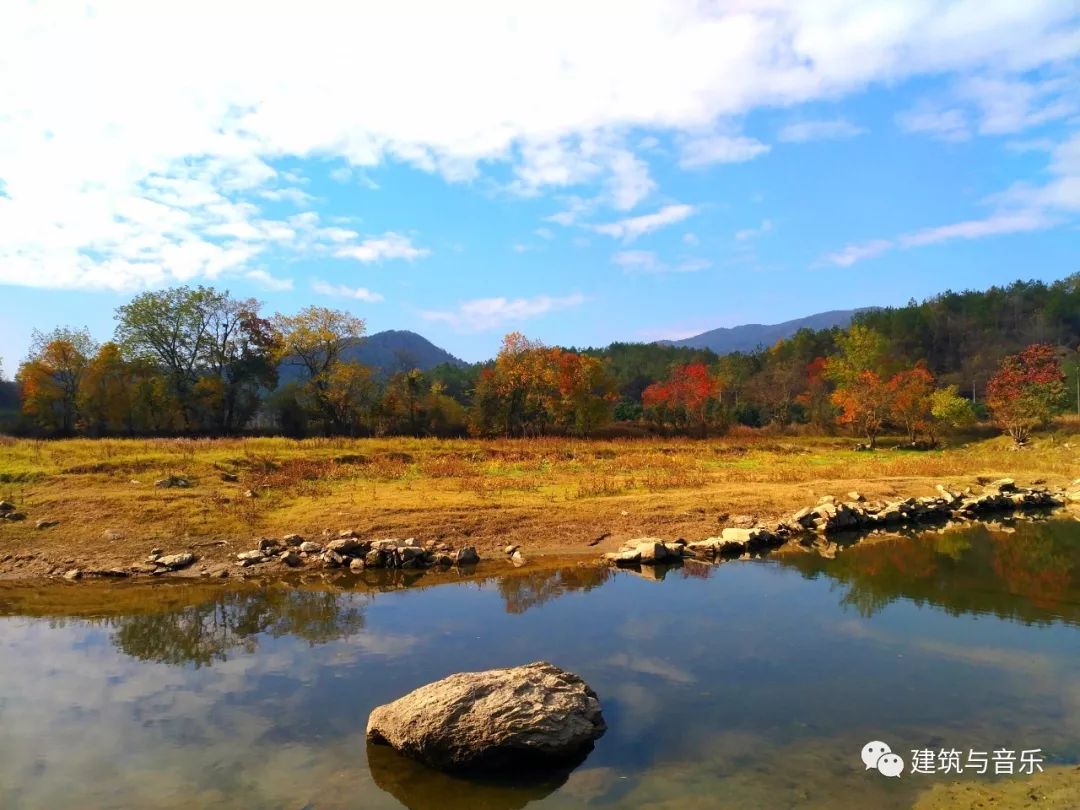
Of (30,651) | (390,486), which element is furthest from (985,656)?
(390,486)

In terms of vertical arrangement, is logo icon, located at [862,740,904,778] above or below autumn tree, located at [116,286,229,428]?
below

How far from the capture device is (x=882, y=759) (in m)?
7.69

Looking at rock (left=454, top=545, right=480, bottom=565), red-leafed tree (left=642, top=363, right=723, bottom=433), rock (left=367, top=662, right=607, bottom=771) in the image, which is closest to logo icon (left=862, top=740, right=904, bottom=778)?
rock (left=367, top=662, right=607, bottom=771)

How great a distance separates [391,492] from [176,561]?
8416 millimetres

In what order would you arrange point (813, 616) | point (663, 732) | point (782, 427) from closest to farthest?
1. point (663, 732)
2. point (813, 616)
3. point (782, 427)

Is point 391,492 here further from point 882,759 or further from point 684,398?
point 684,398

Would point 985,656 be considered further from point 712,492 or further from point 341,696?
point 712,492

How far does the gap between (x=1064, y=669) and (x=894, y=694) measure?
9.53 feet

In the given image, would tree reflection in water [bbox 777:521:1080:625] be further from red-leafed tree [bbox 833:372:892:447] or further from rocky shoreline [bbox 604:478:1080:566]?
red-leafed tree [bbox 833:372:892:447]

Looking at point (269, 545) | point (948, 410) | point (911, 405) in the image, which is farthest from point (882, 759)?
point (911, 405)

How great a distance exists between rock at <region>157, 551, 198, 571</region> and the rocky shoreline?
Result: 1034 cm

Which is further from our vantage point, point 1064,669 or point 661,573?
point 661,573

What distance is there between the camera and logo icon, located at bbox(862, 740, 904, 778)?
7.46 metres

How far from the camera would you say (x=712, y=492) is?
25125 mm
